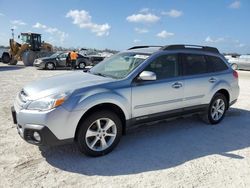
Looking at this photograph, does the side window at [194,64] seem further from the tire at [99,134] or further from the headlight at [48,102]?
the headlight at [48,102]

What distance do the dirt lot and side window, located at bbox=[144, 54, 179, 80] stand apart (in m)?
1.18

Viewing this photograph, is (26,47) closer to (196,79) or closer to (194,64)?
(194,64)

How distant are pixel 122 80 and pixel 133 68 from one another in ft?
1.23

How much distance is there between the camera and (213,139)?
4840mm

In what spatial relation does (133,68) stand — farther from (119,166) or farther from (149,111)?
(119,166)

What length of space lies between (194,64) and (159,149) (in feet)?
6.44

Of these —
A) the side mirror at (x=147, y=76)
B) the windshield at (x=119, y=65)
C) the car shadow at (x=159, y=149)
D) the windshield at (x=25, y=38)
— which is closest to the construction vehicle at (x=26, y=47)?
the windshield at (x=25, y=38)

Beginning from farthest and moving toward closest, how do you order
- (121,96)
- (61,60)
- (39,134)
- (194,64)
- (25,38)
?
(25,38) < (61,60) < (194,64) < (121,96) < (39,134)

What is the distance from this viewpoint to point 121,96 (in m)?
4.04

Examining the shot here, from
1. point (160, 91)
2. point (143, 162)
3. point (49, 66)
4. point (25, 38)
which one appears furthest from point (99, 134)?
point (25, 38)

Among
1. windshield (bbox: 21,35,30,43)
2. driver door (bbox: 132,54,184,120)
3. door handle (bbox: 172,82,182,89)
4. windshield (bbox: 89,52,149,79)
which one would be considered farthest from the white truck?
door handle (bbox: 172,82,182,89)

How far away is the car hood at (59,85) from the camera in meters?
3.71

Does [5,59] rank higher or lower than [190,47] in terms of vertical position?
higher

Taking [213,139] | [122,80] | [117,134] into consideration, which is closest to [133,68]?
[122,80]
